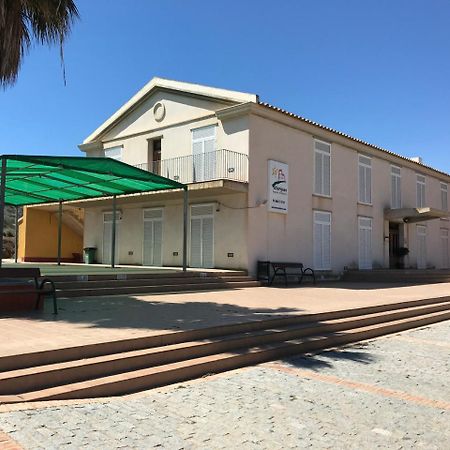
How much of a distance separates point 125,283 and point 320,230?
10.6 m

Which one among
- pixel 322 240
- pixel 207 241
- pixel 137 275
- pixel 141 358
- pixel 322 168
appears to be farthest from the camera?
pixel 322 168

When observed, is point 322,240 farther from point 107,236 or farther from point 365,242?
point 107,236

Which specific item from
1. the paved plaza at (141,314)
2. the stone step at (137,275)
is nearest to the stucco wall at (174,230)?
the stone step at (137,275)

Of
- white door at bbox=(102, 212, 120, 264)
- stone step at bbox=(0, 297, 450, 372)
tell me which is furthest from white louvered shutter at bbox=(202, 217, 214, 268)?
stone step at bbox=(0, 297, 450, 372)

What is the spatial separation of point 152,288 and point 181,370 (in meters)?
7.67

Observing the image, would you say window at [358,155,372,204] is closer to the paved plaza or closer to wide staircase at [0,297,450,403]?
the paved plaza

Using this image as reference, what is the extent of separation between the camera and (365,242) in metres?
24.1

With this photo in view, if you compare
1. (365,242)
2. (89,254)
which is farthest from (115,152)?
(365,242)

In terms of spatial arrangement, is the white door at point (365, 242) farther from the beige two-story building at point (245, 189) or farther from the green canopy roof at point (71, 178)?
the green canopy roof at point (71, 178)

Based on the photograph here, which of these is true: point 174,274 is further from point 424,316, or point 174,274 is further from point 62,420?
point 62,420

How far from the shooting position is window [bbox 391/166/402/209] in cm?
2628

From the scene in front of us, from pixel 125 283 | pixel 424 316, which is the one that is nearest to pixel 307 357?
pixel 424 316

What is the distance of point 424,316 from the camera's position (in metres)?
11.9

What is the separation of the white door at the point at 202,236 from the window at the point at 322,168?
4.98m
